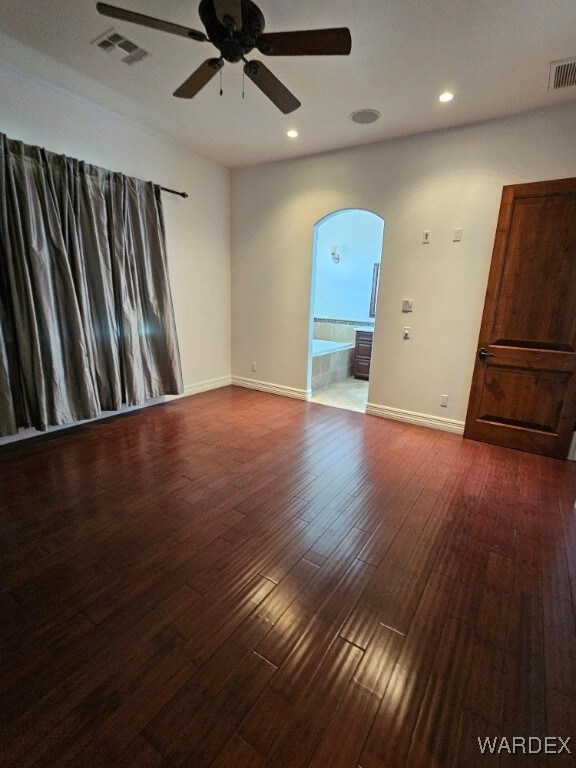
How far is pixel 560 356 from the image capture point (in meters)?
2.85

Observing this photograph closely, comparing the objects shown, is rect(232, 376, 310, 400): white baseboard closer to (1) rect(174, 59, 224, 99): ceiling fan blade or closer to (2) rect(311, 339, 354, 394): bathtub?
(2) rect(311, 339, 354, 394): bathtub

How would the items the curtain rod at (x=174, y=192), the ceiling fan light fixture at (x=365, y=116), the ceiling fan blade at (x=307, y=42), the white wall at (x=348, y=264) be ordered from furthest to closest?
the white wall at (x=348, y=264)
the curtain rod at (x=174, y=192)
the ceiling fan light fixture at (x=365, y=116)
the ceiling fan blade at (x=307, y=42)

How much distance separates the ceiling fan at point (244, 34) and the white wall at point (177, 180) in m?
1.54

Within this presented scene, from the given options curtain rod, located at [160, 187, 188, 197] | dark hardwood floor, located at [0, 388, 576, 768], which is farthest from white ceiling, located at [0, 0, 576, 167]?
dark hardwood floor, located at [0, 388, 576, 768]

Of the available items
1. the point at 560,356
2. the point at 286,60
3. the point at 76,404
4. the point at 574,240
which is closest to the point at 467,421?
the point at 560,356

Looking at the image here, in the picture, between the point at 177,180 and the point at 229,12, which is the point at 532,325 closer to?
the point at 229,12

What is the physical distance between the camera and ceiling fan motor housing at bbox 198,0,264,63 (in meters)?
1.66

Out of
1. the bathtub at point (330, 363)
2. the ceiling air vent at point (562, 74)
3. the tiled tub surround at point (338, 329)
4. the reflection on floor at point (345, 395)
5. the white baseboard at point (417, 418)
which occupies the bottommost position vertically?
the reflection on floor at point (345, 395)

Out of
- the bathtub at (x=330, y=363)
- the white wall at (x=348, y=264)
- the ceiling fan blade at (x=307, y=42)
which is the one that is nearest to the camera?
the ceiling fan blade at (x=307, y=42)

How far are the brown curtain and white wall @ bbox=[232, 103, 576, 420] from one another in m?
1.37

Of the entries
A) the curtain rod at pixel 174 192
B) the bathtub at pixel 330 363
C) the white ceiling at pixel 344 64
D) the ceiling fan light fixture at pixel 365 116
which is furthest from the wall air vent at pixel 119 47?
the bathtub at pixel 330 363

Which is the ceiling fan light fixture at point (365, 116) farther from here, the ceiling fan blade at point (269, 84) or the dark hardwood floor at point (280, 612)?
the dark hardwood floor at point (280, 612)

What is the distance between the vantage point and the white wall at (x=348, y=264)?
6090 millimetres

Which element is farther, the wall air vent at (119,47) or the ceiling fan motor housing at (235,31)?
the wall air vent at (119,47)
